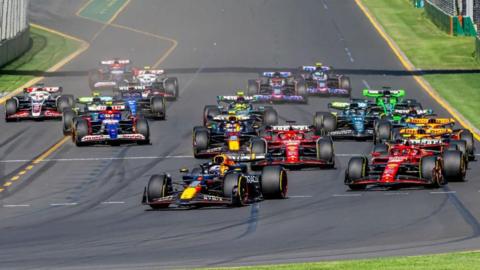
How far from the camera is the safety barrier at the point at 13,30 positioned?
2697 inches

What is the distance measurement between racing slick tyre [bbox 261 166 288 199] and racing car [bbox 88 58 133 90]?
2706cm

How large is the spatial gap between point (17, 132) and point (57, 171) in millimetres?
9114

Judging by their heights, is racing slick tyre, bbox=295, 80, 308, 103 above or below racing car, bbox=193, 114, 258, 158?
above

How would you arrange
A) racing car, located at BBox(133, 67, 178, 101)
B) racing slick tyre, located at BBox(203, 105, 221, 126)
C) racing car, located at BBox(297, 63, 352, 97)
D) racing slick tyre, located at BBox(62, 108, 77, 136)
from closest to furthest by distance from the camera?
racing slick tyre, located at BBox(203, 105, 221, 126)
racing slick tyre, located at BBox(62, 108, 77, 136)
racing car, located at BBox(133, 67, 178, 101)
racing car, located at BBox(297, 63, 352, 97)

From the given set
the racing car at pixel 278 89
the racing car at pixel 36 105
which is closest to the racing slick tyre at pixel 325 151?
the racing car at pixel 36 105

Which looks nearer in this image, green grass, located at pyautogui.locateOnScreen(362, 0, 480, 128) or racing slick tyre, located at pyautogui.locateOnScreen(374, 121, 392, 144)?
racing slick tyre, located at pyautogui.locateOnScreen(374, 121, 392, 144)

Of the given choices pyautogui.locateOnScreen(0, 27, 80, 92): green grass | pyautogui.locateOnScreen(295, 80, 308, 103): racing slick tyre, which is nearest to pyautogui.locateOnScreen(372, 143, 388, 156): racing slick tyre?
pyautogui.locateOnScreen(295, 80, 308, 103): racing slick tyre

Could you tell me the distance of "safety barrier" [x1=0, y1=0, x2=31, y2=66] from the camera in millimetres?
68500

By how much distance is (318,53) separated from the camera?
241ft

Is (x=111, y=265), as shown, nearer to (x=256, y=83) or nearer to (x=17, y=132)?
(x=17, y=132)

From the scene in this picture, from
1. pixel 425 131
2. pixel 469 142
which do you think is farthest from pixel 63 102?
pixel 469 142

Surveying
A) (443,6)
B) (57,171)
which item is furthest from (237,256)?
(443,6)

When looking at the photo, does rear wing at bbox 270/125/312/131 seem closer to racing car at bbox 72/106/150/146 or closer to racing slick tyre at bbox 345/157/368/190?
racing slick tyre at bbox 345/157/368/190

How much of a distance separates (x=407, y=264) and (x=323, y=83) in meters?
35.7
